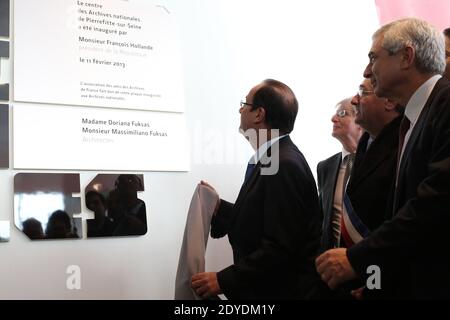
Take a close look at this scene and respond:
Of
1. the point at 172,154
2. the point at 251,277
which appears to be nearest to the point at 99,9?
the point at 172,154

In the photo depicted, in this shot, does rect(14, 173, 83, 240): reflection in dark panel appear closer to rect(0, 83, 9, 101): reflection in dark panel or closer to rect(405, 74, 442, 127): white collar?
rect(0, 83, 9, 101): reflection in dark panel

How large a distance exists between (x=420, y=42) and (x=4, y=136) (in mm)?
1477

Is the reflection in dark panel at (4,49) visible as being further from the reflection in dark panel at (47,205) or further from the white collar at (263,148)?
the white collar at (263,148)

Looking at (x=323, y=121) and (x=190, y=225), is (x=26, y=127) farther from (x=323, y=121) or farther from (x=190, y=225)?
(x=323, y=121)

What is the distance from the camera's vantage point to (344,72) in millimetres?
2699

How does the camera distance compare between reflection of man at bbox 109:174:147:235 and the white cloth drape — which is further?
reflection of man at bbox 109:174:147:235

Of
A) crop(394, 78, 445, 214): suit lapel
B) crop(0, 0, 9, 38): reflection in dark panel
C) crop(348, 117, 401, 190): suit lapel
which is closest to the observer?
crop(394, 78, 445, 214): suit lapel

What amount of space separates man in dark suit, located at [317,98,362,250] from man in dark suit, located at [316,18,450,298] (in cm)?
41

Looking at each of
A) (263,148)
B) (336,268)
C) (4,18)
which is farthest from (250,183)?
(4,18)

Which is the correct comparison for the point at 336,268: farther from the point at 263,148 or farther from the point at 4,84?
the point at 4,84

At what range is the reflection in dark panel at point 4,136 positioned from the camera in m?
1.93

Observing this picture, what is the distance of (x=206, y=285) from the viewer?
163 centimetres

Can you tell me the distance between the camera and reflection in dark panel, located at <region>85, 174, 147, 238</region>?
2.07 meters

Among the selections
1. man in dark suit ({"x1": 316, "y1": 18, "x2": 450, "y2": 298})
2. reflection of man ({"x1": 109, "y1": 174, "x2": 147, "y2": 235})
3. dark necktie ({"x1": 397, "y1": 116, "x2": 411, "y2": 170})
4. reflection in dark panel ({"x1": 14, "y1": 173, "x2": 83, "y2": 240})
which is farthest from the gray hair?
reflection in dark panel ({"x1": 14, "y1": 173, "x2": 83, "y2": 240})
